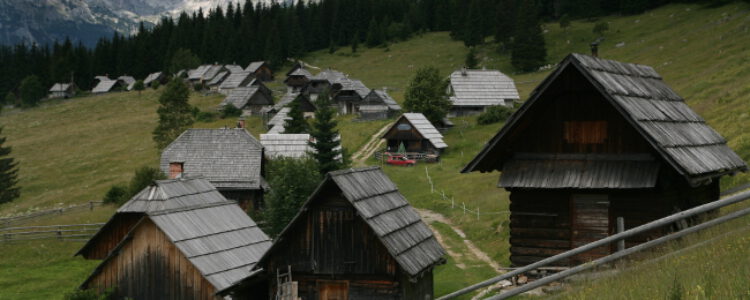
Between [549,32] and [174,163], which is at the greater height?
[549,32]

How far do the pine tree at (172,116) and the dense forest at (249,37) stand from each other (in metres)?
64.3

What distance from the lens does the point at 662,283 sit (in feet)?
32.3

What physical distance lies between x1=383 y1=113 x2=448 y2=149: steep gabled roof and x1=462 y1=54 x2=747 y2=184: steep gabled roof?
1593 inches

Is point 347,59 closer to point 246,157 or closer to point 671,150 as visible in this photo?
point 246,157

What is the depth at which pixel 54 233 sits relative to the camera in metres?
Result: 47.7

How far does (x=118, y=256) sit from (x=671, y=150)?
20018mm

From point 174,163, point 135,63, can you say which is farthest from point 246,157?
point 135,63

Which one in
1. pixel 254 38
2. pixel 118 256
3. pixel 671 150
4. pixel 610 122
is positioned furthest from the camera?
pixel 254 38

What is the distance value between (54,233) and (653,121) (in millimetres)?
41047

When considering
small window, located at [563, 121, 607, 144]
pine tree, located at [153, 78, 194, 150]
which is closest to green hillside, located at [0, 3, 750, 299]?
pine tree, located at [153, 78, 194, 150]

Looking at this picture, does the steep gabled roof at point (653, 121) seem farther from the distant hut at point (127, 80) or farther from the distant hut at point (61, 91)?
the distant hut at point (61, 91)

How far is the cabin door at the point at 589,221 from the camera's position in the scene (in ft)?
60.6

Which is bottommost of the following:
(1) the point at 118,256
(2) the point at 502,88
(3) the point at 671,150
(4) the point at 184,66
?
(1) the point at 118,256

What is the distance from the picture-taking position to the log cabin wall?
2662 centimetres
